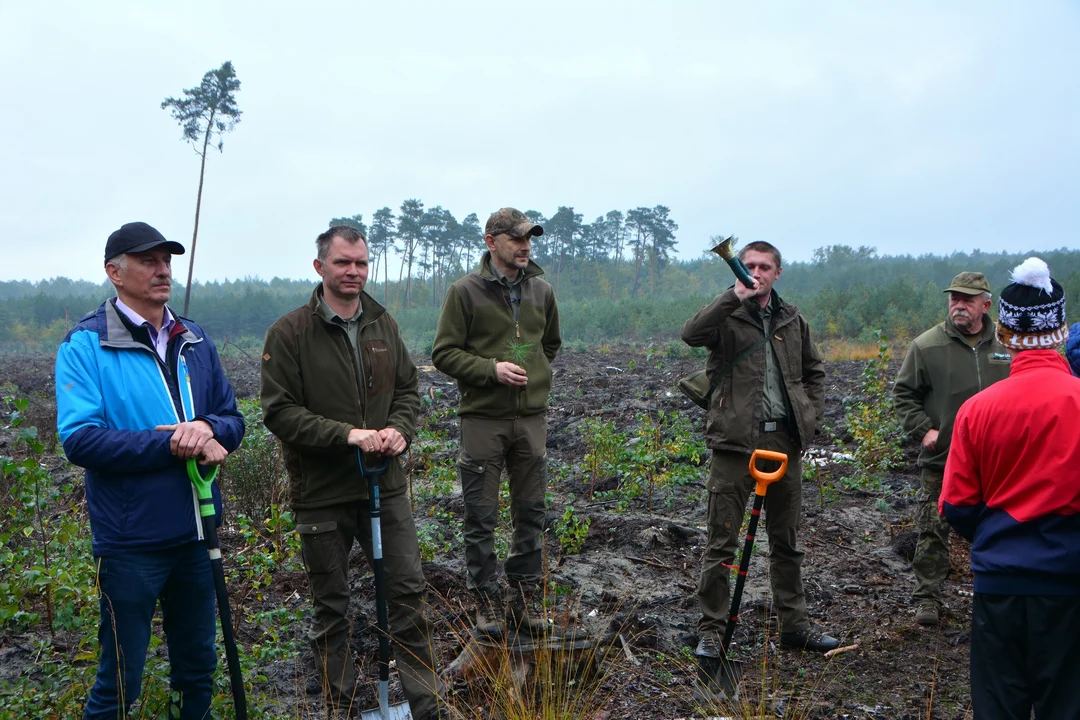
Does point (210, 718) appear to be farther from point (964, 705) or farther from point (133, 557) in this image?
point (964, 705)

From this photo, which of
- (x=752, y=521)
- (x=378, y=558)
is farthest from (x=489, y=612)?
(x=752, y=521)

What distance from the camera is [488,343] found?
4754 mm

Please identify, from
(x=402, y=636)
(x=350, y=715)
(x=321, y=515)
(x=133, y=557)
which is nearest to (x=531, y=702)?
(x=402, y=636)

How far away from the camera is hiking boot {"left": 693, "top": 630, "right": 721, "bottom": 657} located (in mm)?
4240

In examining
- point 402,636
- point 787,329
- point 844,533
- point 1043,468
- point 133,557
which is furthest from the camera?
point 844,533

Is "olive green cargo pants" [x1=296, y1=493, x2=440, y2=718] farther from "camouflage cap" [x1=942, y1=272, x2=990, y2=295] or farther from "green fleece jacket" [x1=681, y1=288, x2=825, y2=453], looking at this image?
"camouflage cap" [x1=942, y1=272, x2=990, y2=295]

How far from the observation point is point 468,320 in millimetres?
4750

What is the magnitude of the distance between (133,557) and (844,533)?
587 cm

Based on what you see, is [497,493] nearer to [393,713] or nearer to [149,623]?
[393,713]

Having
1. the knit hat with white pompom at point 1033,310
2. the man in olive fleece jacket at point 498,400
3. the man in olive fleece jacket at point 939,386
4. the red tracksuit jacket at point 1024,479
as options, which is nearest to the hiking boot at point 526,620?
the man in olive fleece jacket at point 498,400

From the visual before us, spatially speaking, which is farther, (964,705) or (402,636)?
(964,705)

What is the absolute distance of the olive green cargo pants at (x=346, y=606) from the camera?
371 centimetres

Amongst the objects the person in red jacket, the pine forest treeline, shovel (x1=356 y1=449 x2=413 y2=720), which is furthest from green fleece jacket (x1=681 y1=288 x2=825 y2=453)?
the pine forest treeline

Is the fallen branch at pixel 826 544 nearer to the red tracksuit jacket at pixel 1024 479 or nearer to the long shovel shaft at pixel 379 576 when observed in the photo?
the red tracksuit jacket at pixel 1024 479
